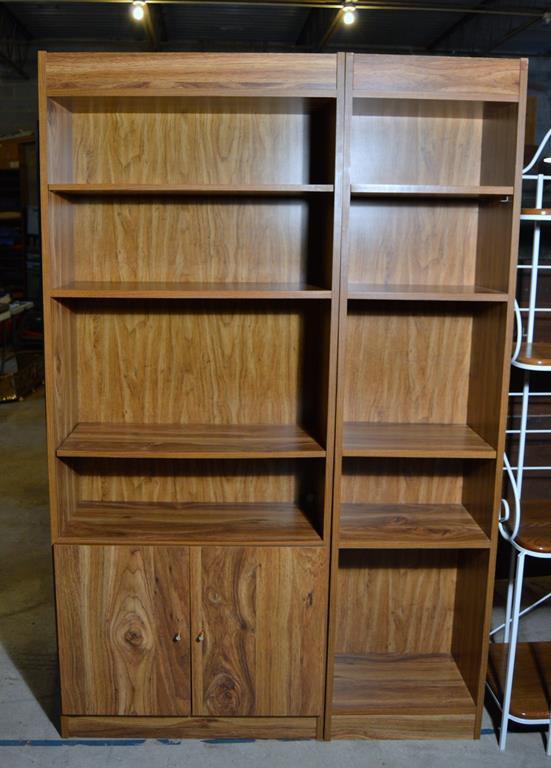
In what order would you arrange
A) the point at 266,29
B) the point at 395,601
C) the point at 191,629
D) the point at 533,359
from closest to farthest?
the point at 533,359
the point at 191,629
the point at 395,601
the point at 266,29

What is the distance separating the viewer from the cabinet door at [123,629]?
2.42 metres

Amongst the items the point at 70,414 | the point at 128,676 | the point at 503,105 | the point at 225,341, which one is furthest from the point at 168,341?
the point at 503,105

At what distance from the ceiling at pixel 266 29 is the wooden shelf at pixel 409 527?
566cm

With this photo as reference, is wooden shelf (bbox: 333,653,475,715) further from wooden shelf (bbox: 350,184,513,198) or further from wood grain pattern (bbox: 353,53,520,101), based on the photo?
wood grain pattern (bbox: 353,53,520,101)

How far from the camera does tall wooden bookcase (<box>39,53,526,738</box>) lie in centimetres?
227

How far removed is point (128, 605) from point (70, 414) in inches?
25.1

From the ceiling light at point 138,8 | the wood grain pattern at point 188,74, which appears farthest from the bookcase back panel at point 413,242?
the ceiling light at point 138,8

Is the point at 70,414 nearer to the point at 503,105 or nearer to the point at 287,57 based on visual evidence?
the point at 287,57

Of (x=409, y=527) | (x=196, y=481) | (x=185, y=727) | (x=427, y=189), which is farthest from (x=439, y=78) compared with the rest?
(x=185, y=727)

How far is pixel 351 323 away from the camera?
2607 millimetres

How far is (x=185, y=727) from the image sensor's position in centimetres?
252

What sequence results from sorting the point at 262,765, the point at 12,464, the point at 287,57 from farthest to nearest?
the point at 12,464 < the point at 262,765 < the point at 287,57

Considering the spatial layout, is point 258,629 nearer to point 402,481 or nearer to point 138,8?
point 402,481

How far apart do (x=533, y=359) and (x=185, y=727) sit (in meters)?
1.60
